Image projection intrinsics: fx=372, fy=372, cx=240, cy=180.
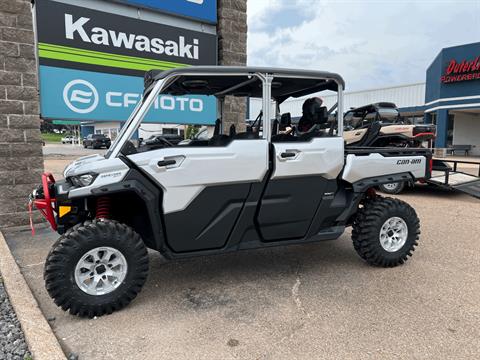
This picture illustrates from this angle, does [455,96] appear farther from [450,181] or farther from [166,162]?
[166,162]

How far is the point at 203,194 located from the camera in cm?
347

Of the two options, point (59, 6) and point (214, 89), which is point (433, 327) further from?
point (59, 6)

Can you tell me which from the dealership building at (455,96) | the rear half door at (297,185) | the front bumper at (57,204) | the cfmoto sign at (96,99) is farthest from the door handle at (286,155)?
the dealership building at (455,96)

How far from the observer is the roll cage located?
3.42 meters

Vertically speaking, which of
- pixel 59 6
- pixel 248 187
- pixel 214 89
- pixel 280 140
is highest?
pixel 59 6

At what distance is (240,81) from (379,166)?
1833mm

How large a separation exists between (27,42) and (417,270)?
255 inches

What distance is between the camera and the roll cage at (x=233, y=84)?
342 centimetres

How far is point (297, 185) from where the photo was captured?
12.5ft

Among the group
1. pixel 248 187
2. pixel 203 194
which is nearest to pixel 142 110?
pixel 203 194

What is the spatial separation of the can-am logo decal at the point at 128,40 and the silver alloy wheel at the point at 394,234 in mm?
5413

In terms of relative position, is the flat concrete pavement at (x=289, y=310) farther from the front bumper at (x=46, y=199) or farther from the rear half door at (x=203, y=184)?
the front bumper at (x=46, y=199)

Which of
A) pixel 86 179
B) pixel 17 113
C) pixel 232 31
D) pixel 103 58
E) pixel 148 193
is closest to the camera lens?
pixel 86 179

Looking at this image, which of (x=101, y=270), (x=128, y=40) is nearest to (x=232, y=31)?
(x=128, y=40)
